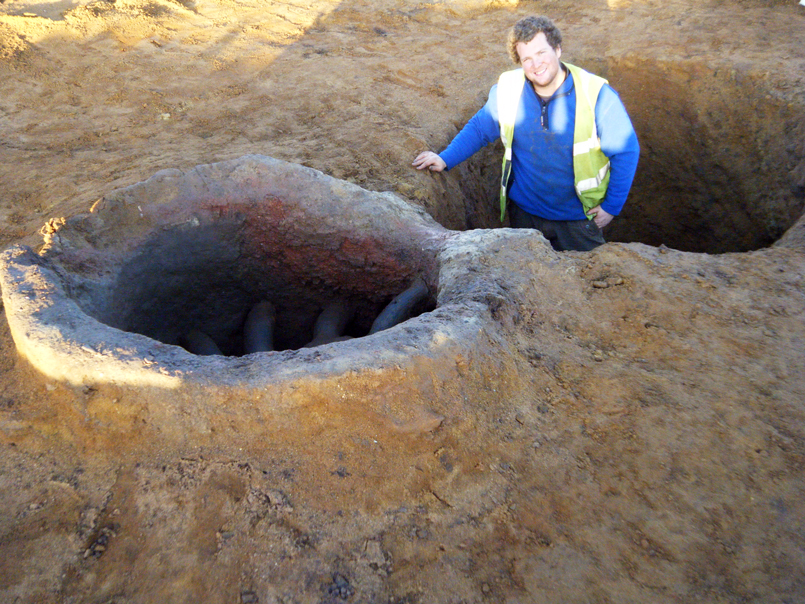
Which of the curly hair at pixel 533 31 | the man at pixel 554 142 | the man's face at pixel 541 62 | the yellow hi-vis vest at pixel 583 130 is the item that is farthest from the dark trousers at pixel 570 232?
the curly hair at pixel 533 31

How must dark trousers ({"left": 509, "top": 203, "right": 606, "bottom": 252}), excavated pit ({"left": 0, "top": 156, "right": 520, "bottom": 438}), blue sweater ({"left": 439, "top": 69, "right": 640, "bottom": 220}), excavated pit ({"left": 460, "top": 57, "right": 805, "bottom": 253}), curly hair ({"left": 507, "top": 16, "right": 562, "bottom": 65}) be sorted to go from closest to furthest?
excavated pit ({"left": 0, "top": 156, "right": 520, "bottom": 438}), curly hair ({"left": 507, "top": 16, "right": 562, "bottom": 65}), blue sweater ({"left": 439, "top": 69, "right": 640, "bottom": 220}), dark trousers ({"left": 509, "top": 203, "right": 606, "bottom": 252}), excavated pit ({"left": 460, "top": 57, "right": 805, "bottom": 253})

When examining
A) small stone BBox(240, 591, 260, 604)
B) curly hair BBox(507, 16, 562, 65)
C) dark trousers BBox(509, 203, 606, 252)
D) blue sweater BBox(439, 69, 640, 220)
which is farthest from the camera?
dark trousers BBox(509, 203, 606, 252)

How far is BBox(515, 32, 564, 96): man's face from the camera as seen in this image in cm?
298

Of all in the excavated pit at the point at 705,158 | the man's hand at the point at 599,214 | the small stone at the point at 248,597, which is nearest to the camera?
the small stone at the point at 248,597

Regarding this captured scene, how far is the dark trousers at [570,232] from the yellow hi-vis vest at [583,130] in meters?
0.11

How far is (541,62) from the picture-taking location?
3.00m

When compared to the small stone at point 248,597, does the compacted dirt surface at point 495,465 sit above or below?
above

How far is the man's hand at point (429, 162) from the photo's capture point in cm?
362

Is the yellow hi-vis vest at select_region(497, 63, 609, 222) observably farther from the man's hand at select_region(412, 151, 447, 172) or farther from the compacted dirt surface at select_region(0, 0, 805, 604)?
the compacted dirt surface at select_region(0, 0, 805, 604)

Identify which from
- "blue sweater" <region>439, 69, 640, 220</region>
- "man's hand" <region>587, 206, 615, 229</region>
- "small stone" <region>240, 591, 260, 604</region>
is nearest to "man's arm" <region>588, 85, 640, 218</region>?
"blue sweater" <region>439, 69, 640, 220</region>

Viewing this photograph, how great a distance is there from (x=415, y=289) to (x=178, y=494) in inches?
51.7

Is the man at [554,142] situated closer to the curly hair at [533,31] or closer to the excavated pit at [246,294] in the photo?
the curly hair at [533,31]

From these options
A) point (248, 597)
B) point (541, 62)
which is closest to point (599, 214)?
point (541, 62)

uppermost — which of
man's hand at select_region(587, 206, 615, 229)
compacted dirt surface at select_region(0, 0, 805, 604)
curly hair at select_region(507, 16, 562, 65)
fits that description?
curly hair at select_region(507, 16, 562, 65)
